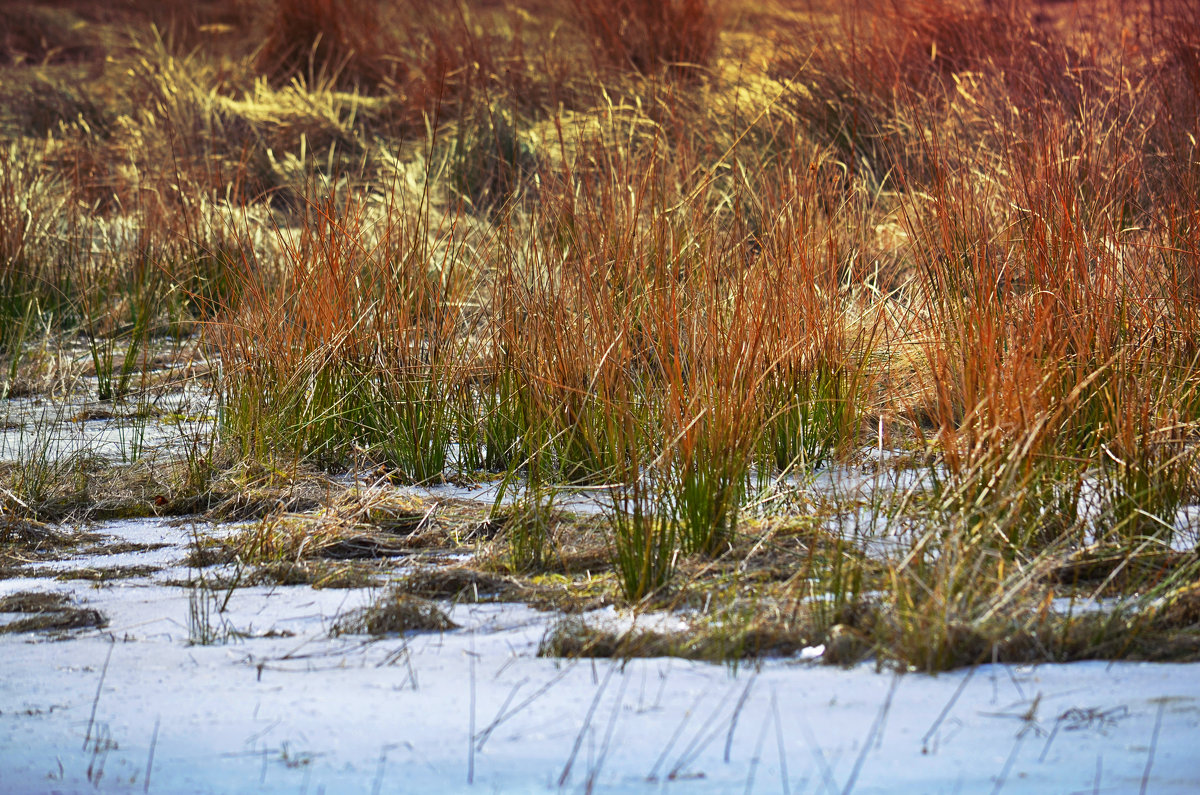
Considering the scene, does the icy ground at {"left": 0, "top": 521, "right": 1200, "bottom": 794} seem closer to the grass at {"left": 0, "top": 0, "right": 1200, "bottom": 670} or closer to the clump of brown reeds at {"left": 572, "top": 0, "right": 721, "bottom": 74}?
the grass at {"left": 0, "top": 0, "right": 1200, "bottom": 670}

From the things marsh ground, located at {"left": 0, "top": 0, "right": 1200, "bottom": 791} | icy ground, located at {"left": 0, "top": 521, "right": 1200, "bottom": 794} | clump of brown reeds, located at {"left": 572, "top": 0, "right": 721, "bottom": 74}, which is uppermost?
clump of brown reeds, located at {"left": 572, "top": 0, "right": 721, "bottom": 74}

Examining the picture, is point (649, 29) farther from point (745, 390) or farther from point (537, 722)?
point (537, 722)

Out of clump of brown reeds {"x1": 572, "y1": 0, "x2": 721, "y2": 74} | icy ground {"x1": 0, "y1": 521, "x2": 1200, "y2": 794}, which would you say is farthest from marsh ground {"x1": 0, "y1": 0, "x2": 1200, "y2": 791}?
clump of brown reeds {"x1": 572, "y1": 0, "x2": 721, "y2": 74}

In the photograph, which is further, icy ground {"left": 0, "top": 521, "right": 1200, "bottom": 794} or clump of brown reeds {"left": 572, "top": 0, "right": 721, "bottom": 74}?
clump of brown reeds {"left": 572, "top": 0, "right": 721, "bottom": 74}

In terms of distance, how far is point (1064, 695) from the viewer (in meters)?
1.42

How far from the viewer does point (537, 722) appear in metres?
1.42

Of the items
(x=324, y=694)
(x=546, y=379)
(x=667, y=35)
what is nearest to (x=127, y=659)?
(x=324, y=694)

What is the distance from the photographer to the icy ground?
4.23ft

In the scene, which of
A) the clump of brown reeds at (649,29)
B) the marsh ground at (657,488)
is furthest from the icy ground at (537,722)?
the clump of brown reeds at (649,29)

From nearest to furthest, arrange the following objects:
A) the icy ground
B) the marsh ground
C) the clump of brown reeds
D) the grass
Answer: the icy ground
the marsh ground
the grass
the clump of brown reeds

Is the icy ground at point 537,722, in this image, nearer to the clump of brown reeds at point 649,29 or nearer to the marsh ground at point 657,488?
the marsh ground at point 657,488

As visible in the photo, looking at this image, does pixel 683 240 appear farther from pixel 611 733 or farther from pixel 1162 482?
pixel 611 733

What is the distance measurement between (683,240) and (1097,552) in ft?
6.37

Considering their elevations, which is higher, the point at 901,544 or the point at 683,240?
the point at 683,240
